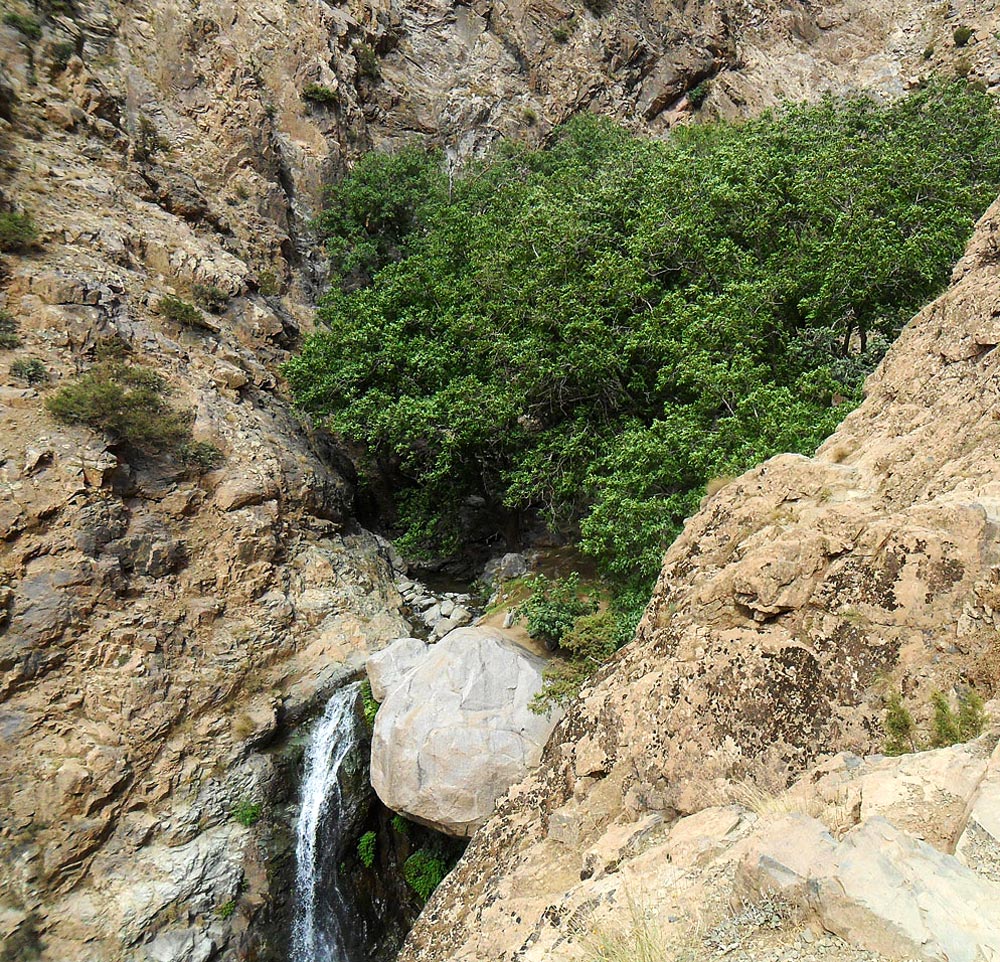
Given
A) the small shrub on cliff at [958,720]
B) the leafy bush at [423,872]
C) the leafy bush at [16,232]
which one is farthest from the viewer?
the leafy bush at [16,232]

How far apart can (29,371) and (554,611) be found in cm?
1156

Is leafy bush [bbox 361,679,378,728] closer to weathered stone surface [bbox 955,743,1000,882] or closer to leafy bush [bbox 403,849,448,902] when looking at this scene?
leafy bush [bbox 403,849,448,902]

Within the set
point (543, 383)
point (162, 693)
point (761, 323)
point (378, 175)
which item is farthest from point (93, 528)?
point (378, 175)

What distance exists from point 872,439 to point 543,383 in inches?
330

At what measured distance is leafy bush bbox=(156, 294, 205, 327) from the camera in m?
16.0

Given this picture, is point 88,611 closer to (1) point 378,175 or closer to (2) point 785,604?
(2) point 785,604

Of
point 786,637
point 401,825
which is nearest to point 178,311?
point 401,825

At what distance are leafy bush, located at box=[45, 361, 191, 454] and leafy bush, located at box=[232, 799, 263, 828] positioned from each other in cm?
757

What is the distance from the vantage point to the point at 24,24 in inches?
709

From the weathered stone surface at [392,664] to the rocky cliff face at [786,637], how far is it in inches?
224

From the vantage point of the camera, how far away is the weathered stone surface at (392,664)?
36.8 feet

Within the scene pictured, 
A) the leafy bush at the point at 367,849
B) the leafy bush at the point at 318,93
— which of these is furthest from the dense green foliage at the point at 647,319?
the leafy bush at the point at 318,93

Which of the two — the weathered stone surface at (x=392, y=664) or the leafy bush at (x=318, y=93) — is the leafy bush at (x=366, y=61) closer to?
the leafy bush at (x=318, y=93)

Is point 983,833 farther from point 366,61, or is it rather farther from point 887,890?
point 366,61
